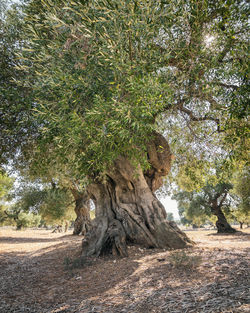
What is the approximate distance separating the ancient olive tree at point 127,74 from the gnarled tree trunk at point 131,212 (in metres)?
0.06

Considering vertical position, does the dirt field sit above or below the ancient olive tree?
below

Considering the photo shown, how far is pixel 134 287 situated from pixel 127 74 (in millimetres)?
5818

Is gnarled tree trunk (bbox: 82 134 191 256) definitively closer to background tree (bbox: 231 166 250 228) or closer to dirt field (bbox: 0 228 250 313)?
dirt field (bbox: 0 228 250 313)

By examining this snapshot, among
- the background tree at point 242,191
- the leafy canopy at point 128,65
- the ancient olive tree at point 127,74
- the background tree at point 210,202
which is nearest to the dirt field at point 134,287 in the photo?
the ancient olive tree at point 127,74

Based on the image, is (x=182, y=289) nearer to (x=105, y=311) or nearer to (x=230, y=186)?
(x=105, y=311)

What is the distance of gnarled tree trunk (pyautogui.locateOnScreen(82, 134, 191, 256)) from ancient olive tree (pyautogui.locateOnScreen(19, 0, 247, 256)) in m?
0.06

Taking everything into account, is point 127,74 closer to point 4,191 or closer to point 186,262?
point 186,262

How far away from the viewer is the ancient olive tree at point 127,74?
546 cm

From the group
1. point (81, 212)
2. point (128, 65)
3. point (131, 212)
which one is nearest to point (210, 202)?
point (81, 212)

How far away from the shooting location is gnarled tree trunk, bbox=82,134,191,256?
31.6 feet

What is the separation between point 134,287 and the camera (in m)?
5.55

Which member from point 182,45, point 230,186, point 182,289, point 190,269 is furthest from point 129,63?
point 230,186

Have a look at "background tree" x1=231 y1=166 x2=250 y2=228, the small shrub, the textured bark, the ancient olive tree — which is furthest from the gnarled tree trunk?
the textured bark

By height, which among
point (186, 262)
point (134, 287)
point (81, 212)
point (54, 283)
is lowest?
point (54, 283)
